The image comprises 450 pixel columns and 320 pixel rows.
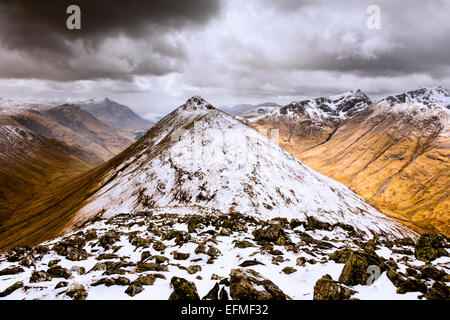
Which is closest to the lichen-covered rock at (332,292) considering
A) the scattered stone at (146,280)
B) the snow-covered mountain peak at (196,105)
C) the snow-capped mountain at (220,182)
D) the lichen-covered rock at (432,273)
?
the lichen-covered rock at (432,273)

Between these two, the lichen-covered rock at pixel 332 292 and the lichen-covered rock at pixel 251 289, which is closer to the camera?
the lichen-covered rock at pixel 332 292

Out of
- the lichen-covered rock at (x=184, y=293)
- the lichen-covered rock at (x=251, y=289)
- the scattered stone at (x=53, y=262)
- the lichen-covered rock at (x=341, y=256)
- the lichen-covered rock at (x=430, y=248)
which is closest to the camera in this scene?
the lichen-covered rock at (x=251, y=289)

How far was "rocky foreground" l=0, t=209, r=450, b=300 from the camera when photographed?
11.2 m

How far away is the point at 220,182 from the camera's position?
247 ft

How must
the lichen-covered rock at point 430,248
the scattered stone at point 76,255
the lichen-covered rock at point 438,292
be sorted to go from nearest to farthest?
the lichen-covered rock at point 438,292
the lichen-covered rock at point 430,248
the scattered stone at point 76,255

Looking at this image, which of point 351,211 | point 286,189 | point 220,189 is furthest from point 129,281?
point 351,211

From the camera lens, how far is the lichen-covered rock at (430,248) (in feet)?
56.0

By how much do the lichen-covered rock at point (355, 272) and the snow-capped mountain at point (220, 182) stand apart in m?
46.8

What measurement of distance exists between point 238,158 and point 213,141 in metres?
17.5

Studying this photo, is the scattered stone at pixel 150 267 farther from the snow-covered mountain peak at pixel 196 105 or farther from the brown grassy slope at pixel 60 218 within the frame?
the snow-covered mountain peak at pixel 196 105

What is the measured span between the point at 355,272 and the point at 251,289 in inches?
257

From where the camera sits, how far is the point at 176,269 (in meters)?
15.4

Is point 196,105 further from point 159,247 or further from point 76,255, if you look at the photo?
point 76,255
